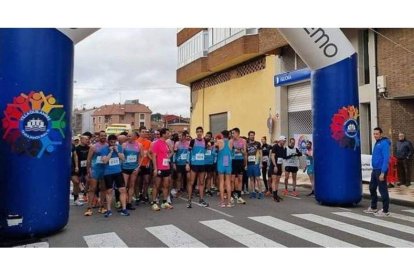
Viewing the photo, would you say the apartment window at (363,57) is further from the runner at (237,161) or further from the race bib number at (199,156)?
the race bib number at (199,156)

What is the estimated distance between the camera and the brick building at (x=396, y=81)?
546 inches

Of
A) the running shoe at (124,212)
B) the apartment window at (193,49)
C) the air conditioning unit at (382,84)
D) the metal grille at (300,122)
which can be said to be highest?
the apartment window at (193,49)

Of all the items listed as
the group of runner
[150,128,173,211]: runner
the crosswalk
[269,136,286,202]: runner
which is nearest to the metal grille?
the group of runner

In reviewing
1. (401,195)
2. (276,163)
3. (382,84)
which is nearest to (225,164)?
(276,163)

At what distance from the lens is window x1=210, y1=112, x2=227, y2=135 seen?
28.0 metres

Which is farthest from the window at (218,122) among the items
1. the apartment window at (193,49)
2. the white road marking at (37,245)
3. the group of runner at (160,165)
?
the white road marking at (37,245)

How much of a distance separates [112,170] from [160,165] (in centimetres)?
130

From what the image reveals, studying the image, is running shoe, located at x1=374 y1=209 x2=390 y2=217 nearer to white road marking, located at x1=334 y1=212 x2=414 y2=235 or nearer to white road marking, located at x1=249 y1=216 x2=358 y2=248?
white road marking, located at x1=334 y1=212 x2=414 y2=235

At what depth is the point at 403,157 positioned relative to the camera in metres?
13.1

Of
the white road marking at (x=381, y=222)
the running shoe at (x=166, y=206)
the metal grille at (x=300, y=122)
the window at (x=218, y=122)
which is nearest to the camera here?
the white road marking at (x=381, y=222)

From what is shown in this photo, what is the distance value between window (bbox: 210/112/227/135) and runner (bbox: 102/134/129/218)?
19.4 metres

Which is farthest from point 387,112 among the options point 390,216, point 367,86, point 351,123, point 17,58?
point 17,58

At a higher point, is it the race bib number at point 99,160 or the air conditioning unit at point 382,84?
the air conditioning unit at point 382,84

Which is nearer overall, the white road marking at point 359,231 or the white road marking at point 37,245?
the white road marking at point 37,245
